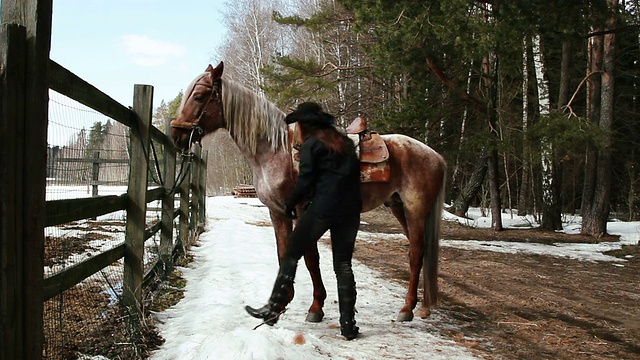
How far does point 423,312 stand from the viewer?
4508 millimetres

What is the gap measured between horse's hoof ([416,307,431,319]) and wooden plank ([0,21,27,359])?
3385mm

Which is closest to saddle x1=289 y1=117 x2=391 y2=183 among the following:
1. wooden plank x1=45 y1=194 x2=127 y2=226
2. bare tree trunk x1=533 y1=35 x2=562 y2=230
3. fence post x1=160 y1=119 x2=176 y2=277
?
wooden plank x1=45 y1=194 x2=127 y2=226

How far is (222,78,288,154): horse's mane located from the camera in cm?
421

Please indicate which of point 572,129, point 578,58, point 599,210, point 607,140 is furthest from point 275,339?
point 578,58

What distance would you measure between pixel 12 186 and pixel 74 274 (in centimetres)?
106

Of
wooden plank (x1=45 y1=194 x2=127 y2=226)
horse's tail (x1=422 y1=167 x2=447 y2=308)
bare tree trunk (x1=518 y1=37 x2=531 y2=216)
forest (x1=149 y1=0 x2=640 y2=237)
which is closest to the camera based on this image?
wooden plank (x1=45 y1=194 x2=127 y2=226)

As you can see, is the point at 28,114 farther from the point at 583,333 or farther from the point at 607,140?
the point at 607,140

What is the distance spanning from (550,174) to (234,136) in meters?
10.4

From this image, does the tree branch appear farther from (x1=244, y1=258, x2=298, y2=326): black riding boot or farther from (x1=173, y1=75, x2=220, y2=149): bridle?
(x1=244, y1=258, x2=298, y2=326): black riding boot

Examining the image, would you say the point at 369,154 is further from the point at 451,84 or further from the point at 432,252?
the point at 451,84

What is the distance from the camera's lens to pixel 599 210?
11523 millimetres

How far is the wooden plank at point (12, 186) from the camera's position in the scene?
1737 millimetres

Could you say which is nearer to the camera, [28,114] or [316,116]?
[28,114]

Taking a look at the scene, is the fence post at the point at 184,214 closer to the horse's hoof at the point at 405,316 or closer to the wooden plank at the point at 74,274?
the wooden plank at the point at 74,274
